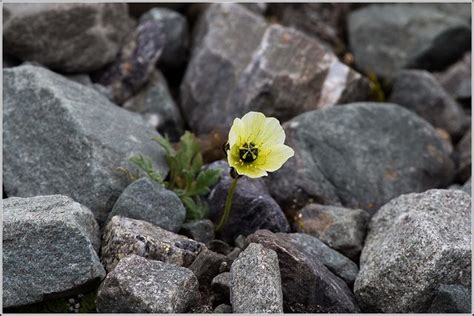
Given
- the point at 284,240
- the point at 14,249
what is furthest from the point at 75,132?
the point at 284,240

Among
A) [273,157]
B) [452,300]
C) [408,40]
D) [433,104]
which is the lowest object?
[433,104]

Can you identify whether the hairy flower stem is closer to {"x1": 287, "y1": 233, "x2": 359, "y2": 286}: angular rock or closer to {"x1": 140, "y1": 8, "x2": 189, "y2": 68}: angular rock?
{"x1": 287, "y1": 233, "x2": 359, "y2": 286}: angular rock

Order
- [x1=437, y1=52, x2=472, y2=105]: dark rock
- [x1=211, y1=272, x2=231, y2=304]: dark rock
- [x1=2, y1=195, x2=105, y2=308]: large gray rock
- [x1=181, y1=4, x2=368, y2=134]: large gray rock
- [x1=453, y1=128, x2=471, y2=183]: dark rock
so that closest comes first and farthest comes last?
[x1=2, y1=195, x2=105, y2=308]: large gray rock < [x1=211, y1=272, x2=231, y2=304]: dark rock < [x1=453, y1=128, x2=471, y2=183]: dark rock < [x1=181, y1=4, x2=368, y2=134]: large gray rock < [x1=437, y1=52, x2=472, y2=105]: dark rock

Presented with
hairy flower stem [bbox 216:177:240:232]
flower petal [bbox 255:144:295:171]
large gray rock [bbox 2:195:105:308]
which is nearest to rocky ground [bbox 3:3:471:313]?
large gray rock [bbox 2:195:105:308]

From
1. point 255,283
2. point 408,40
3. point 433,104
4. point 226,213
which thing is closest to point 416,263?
point 255,283

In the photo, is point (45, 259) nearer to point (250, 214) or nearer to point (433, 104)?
point (250, 214)
